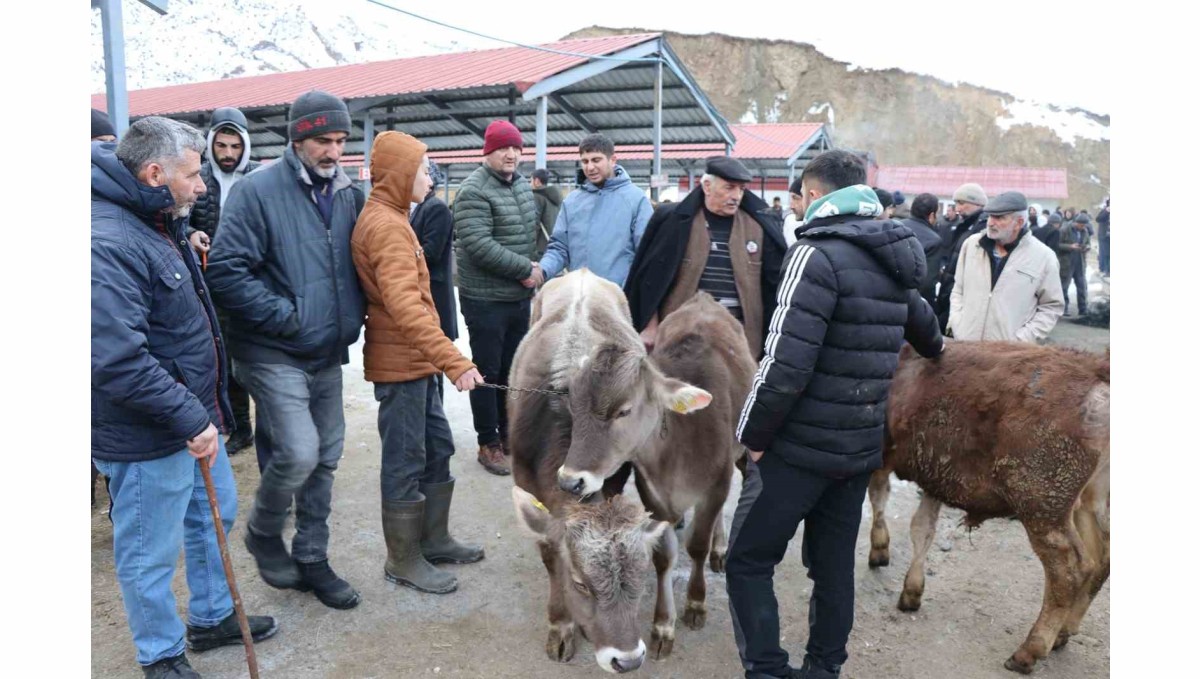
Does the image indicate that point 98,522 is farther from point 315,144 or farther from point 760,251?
point 760,251

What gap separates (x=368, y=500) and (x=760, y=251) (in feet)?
10.8

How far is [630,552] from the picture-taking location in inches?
126

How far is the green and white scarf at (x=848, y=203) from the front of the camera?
3127 millimetres

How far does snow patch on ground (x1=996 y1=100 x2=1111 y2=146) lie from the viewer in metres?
60.8

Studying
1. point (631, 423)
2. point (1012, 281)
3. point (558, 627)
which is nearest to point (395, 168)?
point (631, 423)

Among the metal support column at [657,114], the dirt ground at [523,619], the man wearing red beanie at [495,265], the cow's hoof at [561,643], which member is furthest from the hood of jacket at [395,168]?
the metal support column at [657,114]

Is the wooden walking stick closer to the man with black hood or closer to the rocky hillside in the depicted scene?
the man with black hood

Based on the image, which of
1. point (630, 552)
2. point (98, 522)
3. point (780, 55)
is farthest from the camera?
point (780, 55)

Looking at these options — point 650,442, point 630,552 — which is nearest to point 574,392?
point 650,442

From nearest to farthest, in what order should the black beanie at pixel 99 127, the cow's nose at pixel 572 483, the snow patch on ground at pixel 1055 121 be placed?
1. the cow's nose at pixel 572 483
2. the black beanie at pixel 99 127
3. the snow patch on ground at pixel 1055 121

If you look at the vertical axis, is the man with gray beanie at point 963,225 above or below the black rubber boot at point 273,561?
above

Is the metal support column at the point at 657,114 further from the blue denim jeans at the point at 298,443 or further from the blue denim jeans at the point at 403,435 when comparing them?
the blue denim jeans at the point at 298,443

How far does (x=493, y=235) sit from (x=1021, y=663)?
431 cm

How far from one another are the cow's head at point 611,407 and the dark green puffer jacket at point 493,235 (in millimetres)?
2102
